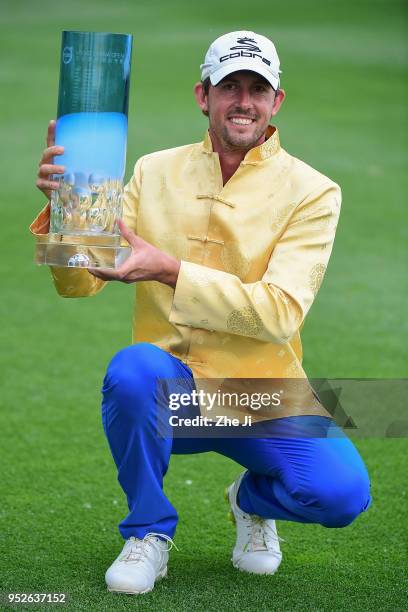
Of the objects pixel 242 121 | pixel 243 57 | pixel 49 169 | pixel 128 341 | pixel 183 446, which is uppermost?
pixel 243 57

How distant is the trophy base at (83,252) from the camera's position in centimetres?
318

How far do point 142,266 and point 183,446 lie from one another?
62cm

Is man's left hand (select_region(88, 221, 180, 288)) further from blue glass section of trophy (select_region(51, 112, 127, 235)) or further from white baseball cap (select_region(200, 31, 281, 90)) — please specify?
white baseball cap (select_region(200, 31, 281, 90))

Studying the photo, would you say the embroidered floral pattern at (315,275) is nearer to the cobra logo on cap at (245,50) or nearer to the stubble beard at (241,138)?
the stubble beard at (241,138)

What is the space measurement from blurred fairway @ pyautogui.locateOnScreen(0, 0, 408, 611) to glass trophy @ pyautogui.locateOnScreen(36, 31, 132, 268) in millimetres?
956

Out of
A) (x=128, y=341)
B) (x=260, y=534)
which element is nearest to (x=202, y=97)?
(x=260, y=534)

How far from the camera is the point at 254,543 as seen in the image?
11.7ft

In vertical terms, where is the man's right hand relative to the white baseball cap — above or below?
below

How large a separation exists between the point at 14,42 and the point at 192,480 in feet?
49.9

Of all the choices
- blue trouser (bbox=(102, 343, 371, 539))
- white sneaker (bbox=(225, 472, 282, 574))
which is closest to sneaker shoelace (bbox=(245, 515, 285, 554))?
white sneaker (bbox=(225, 472, 282, 574))

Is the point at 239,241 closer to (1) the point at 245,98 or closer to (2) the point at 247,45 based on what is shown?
(1) the point at 245,98

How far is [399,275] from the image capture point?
7.93 meters

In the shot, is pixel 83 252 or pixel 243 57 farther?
pixel 243 57

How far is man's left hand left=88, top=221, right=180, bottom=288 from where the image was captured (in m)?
3.10
